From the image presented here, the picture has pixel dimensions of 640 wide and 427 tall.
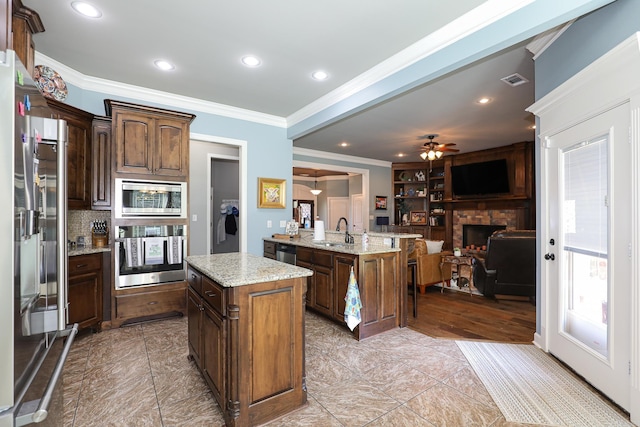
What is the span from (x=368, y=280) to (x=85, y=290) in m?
2.89

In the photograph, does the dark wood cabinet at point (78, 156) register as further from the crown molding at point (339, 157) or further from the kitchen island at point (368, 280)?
the crown molding at point (339, 157)

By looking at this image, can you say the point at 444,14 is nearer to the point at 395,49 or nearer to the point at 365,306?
the point at 395,49

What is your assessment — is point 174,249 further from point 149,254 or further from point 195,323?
point 195,323


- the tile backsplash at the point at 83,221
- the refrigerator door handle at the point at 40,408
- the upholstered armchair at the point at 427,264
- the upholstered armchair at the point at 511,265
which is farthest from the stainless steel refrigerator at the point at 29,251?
the upholstered armchair at the point at 511,265

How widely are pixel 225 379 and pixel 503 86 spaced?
4.19 metres

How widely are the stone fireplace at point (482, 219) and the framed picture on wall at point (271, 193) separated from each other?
5.41 meters

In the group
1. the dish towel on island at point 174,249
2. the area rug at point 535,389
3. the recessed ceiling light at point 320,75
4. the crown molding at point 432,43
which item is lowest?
the area rug at point 535,389

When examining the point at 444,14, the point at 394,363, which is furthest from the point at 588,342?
the point at 444,14

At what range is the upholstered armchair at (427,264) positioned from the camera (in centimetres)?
473

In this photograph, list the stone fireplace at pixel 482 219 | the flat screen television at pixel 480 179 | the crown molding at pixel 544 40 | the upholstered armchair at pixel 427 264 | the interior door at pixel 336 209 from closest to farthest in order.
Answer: the crown molding at pixel 544 40
the upholstered armchair at pixel 427 264
the flat screen television at pixel 480 179
the stone fireplace at pixel 482 219
the interior door at pixel 336 209

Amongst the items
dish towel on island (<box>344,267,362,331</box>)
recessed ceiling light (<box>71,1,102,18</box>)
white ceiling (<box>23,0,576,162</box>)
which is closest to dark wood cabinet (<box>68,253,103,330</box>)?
white ceiling (<box>23,0,576,162</box>)

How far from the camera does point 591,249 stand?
2209 mm

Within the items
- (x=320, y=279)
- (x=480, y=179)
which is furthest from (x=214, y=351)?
(x=480, y=179)

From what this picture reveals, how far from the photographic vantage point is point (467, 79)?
3443 mm
